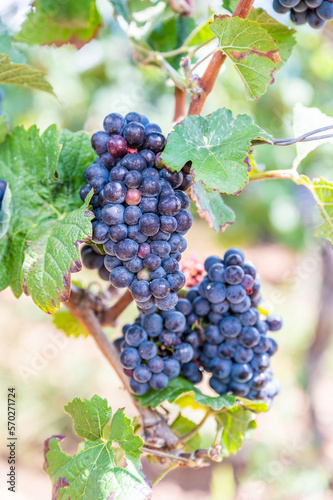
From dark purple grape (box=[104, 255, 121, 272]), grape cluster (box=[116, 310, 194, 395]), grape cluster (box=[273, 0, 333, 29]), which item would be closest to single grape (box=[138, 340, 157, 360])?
grape cluster (box=[116, 310, 194, 395])

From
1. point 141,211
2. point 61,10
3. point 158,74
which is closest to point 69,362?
point 158,74

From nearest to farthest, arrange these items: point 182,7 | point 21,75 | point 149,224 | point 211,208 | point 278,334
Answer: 1. point 149,224
2. point 211,208
3. point 21,75
4. point 182,7
5. point 278,334

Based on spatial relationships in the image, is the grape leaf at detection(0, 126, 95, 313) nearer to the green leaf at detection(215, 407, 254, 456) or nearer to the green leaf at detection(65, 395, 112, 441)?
the green leaf at detection(65, 395, 112, 441)

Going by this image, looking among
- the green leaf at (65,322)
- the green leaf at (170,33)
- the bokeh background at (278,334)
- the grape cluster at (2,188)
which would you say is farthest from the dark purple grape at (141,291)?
the bokeh background at (278,334)

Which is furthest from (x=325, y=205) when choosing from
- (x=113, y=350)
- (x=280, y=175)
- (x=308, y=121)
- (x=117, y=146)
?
(x=113, y=350)

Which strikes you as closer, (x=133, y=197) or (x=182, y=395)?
(x=133, y=197)

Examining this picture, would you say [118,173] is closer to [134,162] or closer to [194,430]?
[134,162]

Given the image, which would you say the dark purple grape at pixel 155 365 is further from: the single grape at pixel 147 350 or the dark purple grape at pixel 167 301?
the dark purple grape at pixel 167 301
